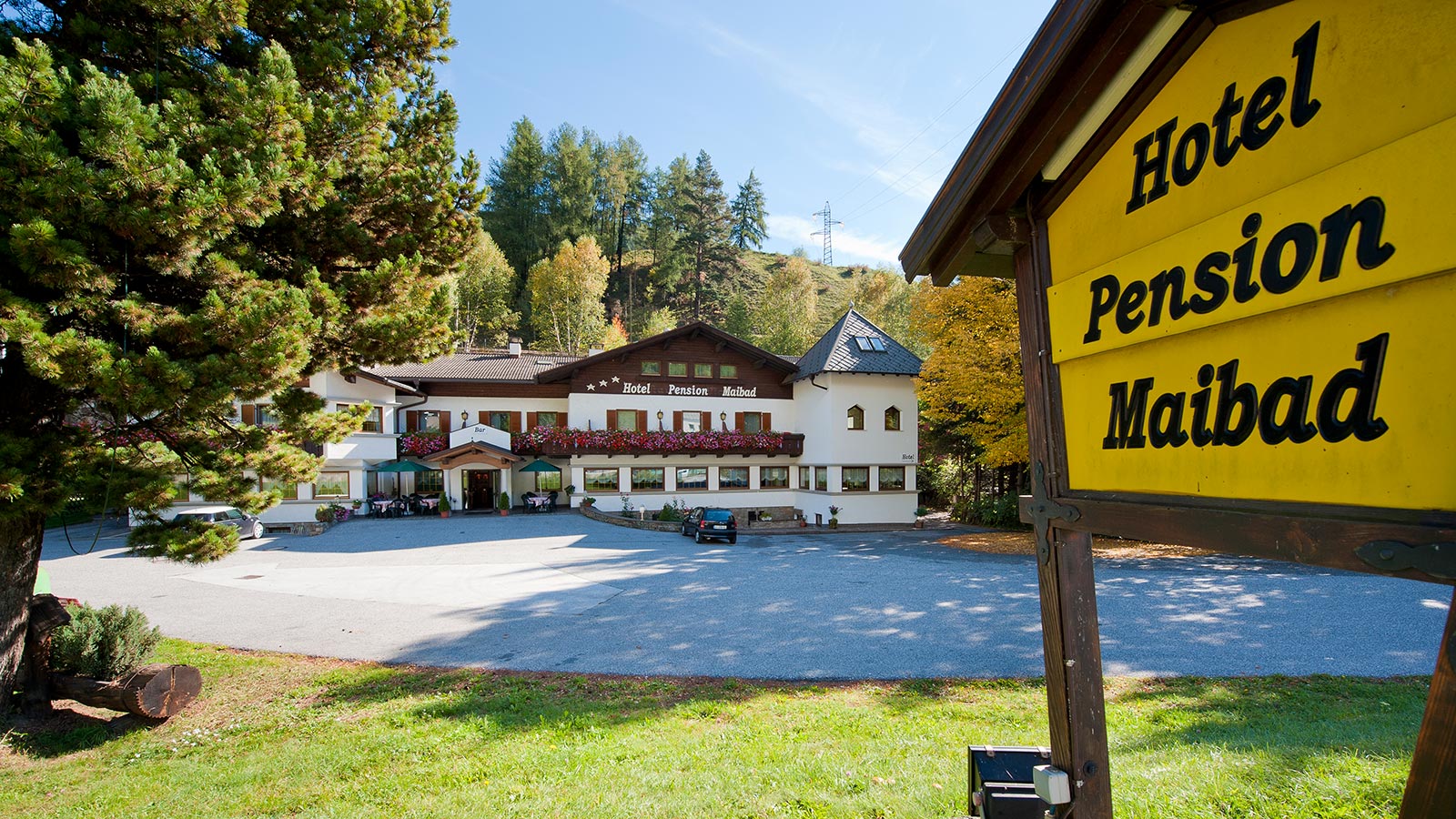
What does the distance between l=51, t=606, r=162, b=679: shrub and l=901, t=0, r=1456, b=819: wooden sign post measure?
34.2 feet

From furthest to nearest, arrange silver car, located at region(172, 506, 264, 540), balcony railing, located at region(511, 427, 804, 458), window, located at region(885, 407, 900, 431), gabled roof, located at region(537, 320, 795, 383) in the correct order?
gabled roof, located at region(537, 320, 795, 383), window, located at region(885, 407, 900, 431), balcony railing, located at region(511, 427, 804, 458), silver car, located at region(172, 506, 264, 540)

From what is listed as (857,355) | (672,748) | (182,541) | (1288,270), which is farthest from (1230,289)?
(857,355)

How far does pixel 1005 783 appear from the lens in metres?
Answer: 3.46

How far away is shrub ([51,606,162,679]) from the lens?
795 cm

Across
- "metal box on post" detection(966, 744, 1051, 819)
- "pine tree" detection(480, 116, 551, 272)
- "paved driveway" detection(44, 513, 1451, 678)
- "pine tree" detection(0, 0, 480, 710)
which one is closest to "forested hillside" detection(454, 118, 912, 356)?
"pine tree" detection(480, 116, 551, 272)

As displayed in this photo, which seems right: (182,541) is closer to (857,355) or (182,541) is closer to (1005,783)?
(1005,783)

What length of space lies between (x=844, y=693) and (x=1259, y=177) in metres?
7.05

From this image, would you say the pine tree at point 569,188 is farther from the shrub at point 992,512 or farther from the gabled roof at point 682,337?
the shrub at point 992,512

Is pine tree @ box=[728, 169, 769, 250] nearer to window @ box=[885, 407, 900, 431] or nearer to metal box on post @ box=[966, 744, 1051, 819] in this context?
window @ box=[885, 407, 900, 431]

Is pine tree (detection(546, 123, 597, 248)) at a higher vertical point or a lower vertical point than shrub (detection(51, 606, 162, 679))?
higher

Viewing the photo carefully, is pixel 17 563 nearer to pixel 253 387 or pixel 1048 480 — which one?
pixel 253 387

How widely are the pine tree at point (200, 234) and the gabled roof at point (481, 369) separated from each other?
71.0 feet

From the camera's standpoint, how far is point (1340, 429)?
190 centimetres

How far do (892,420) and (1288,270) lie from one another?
28.5 metres
